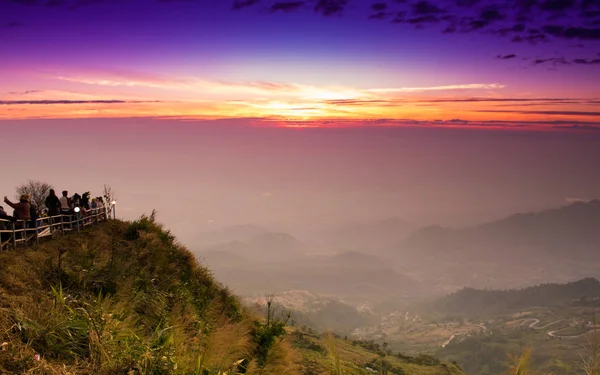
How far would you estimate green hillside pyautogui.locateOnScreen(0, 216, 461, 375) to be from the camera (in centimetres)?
857

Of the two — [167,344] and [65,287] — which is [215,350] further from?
[65,287]

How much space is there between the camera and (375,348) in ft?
251

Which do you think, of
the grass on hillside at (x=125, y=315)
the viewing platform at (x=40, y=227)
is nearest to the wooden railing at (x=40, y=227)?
the viewing platform at (x=40, y=227)

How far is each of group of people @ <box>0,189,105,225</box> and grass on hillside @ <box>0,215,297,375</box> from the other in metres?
1.62

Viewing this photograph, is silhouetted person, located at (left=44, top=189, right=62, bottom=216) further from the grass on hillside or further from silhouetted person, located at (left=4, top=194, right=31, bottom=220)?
silhouetted person, located at (left=4, top=194, right=31, bottom=220)

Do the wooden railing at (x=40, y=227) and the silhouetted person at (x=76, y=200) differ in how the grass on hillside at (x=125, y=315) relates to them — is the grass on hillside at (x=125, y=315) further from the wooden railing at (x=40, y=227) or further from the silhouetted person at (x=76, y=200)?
the silhouetted person at (x=76, y=200)

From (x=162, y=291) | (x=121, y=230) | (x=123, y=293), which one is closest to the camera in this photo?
(x=123, y=293)

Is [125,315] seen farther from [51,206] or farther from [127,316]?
[51,206]

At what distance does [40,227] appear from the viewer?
21.0 meters

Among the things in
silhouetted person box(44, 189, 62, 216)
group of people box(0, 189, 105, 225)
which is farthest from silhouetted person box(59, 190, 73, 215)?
silhouetted person box(44, 189, 62, 216)

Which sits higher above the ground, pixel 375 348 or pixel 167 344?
pixel 167 344

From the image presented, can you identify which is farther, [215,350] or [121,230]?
[121,230]

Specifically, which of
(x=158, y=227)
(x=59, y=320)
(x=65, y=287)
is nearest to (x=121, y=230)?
(x=158, y=227)

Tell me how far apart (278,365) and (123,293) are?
5.32 m
